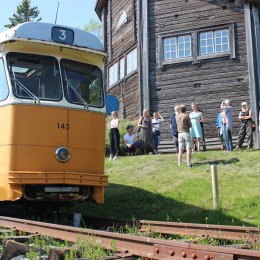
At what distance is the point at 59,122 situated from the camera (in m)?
7.85

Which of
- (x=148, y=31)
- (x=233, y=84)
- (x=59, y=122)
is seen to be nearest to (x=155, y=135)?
(x=233, y=84)

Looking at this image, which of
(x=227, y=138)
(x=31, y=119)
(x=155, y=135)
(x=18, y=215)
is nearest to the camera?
(x=31, y=119)

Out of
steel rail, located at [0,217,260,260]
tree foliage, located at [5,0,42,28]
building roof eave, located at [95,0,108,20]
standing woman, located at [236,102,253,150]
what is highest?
tree foliage, located at [5,0,42,28]

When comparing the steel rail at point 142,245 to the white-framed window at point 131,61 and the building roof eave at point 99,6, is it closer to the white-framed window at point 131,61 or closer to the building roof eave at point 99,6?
the white-framed window at point 131,61

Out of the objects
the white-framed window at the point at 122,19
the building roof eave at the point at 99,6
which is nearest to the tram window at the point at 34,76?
the white-framed window at the point at 122,19

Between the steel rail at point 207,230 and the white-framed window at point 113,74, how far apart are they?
56.7ft

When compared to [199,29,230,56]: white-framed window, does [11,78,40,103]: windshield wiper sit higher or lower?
lower

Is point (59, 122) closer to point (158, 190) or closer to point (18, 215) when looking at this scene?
point (18, 215)

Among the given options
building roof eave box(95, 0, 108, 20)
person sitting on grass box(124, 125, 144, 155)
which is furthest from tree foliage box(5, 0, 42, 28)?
person sitting on grass box(124, 125, 144, 155)

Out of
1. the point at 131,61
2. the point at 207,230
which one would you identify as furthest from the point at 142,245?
the point at 131,61

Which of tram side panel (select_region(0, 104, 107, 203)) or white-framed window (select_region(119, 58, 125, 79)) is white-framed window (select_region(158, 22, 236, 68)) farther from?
tram side panel (select_region(0, 104, 107, 203))

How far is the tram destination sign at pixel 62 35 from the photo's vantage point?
26.6 ft

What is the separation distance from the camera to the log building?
1895cm

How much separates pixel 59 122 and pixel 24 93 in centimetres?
76
